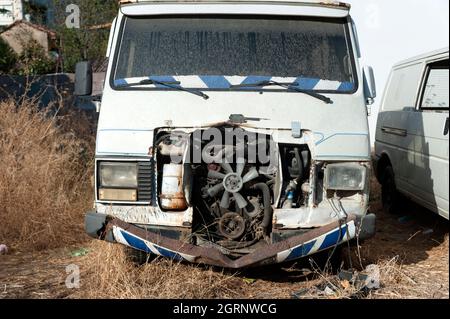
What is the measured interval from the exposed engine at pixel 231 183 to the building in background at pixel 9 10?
55.5 ft

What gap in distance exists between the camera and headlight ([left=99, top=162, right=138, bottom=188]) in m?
3.99

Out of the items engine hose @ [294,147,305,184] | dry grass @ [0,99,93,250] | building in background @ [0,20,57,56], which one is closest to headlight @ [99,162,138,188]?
engine hose @ [294,147,305,184]

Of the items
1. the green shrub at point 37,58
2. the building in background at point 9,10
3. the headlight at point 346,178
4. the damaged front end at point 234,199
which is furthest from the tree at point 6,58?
the headlight at point 346,178

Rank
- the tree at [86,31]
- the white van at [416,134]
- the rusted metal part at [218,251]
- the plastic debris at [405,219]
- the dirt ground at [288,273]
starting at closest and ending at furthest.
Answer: the rusted metal part at [218,251], the dirt ground at [288,273], the white van at [416,134], the plastic debris at [405,219], the tree at [86,31]

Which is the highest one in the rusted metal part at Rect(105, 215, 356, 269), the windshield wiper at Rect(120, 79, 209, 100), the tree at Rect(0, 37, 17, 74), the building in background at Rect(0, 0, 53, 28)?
the building in background at Rect(0, 0, 53, 28)

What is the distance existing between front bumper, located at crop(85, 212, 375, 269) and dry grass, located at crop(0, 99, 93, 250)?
1934 millimetres

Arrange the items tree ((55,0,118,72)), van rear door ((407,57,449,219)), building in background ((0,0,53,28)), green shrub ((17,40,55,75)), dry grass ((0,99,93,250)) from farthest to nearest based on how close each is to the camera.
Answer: building in background ((0,0,53,28)), green shrub ((17,40,55,75)), tree ((55,0,118,72)), dry grass ((0,99,93,250)), van rear door ((407,57,449,219))

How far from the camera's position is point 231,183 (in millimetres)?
4047

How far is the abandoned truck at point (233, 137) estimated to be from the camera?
13.1ft

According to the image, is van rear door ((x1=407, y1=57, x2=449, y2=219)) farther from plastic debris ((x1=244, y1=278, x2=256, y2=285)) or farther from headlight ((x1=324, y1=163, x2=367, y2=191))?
plastic debris ((x1=244, y1=278, x2=256, y2=285))

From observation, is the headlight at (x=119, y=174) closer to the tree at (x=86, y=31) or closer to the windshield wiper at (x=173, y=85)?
the windshield wiper at (x=173, y=85)

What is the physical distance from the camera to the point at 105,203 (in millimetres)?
4070

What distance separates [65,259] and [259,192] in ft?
7.05
